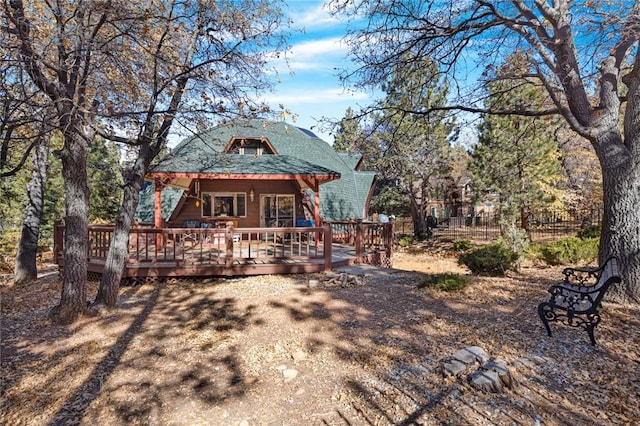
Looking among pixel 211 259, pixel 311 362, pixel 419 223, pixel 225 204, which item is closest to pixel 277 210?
pixel 225 204

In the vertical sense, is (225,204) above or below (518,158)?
below

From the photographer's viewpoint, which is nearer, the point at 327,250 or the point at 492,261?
the point at 327,250

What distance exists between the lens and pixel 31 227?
9297mm

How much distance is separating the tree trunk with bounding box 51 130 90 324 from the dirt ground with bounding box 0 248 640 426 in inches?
11.5

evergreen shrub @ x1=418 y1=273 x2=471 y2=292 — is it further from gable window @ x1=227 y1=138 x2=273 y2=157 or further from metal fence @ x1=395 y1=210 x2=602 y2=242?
metal fence @ x1=395 y1=210 x2=602 y2=242

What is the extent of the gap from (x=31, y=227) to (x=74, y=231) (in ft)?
18.0

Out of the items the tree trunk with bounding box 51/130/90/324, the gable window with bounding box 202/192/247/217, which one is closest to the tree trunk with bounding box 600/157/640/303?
the tree trunk with bounding box 51/130/90/324

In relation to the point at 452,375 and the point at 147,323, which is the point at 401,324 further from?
the point at 147,323

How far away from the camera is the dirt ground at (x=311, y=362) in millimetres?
3066

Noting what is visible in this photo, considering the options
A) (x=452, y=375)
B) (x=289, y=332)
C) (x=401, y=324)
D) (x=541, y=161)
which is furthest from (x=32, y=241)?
(x=541, y=161)

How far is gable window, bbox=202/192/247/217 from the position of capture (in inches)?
558

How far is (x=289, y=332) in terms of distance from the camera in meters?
4.90

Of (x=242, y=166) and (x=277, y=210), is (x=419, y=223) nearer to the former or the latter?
(x=277, y=210)

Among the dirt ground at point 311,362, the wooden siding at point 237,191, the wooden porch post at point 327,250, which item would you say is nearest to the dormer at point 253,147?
the wooden siding at point 237,191
